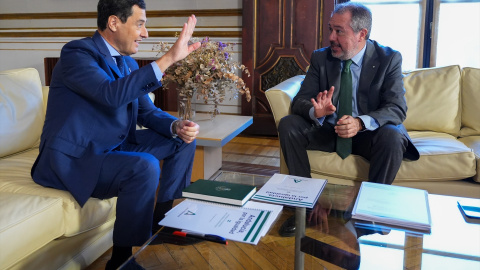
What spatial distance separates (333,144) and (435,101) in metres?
0.57

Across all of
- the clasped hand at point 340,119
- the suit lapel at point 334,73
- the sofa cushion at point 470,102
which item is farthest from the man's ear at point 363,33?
the sofa cushion at point 470,102

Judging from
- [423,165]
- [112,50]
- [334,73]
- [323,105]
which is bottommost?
[423,165]

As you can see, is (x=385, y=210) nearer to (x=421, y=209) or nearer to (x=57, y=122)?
(x=421, y=209)

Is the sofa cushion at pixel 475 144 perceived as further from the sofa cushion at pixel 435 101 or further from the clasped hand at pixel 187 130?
the clasped hand at pixel 187 130

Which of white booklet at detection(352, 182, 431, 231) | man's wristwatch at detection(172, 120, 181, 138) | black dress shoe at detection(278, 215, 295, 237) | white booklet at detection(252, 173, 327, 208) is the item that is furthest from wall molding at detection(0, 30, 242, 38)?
black dress shoe at detection(278, 215, 295, 237)

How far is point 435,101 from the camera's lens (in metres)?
1.96

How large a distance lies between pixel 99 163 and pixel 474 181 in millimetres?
1302

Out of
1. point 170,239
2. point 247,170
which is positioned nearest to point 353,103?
point 247,170

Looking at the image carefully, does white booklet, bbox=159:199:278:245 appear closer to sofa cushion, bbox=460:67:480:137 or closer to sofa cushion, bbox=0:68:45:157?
sofa cushion, bbox=0:68:45:157

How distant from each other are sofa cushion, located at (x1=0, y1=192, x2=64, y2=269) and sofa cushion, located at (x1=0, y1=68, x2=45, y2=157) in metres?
0.46

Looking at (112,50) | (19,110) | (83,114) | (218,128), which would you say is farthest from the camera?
(218,128)

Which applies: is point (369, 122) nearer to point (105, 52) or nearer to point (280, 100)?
point (280, 100)

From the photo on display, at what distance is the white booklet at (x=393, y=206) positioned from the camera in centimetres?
97

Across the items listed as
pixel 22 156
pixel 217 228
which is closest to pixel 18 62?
pixel 22 156
